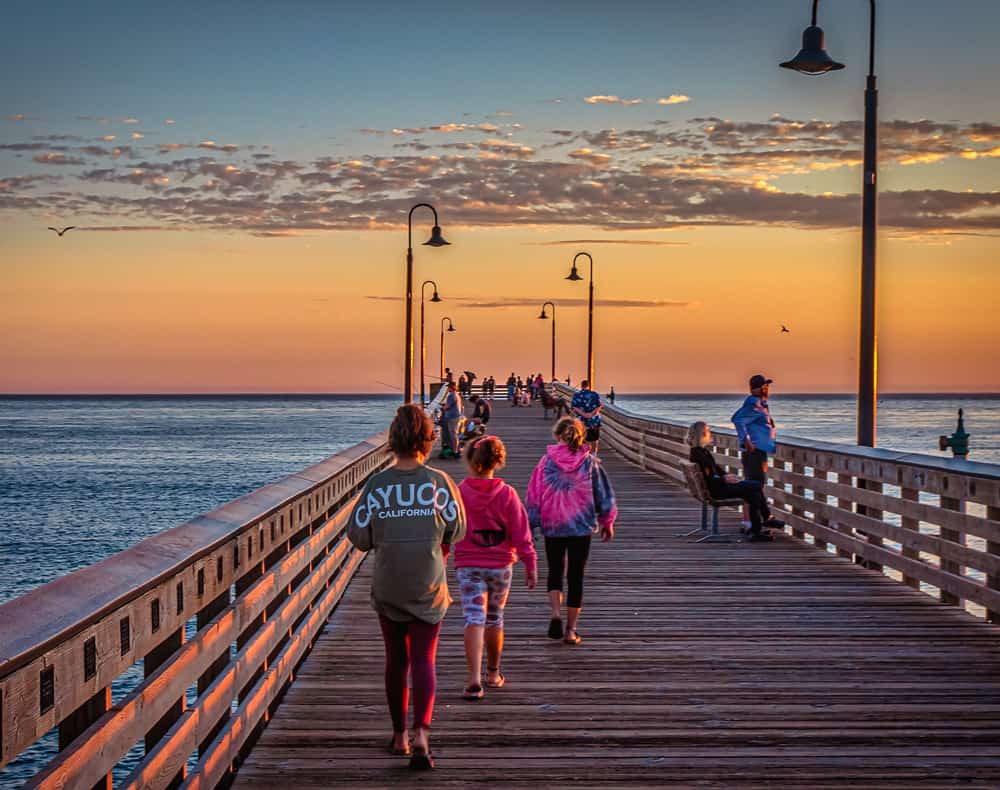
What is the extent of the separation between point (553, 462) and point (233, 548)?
3.35 m

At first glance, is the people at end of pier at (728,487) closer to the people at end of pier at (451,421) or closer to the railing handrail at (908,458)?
the railing handrail at (908,458)

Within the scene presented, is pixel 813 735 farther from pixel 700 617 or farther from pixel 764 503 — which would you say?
pixel 764 503

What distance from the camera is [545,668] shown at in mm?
7766

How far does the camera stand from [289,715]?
21.5ft

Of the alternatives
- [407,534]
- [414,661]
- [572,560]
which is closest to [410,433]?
[407,534]

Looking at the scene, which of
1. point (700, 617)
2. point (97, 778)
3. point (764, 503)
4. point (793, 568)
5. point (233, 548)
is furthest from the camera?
point (764, 503)

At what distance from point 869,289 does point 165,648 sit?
1068 centimetres

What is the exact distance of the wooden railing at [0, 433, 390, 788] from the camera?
120 inches

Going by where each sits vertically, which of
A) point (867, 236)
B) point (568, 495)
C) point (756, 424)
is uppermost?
point (867, 236)

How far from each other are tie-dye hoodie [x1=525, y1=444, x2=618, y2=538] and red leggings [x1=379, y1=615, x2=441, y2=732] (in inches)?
106

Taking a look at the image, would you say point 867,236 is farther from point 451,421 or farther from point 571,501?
point 451,421

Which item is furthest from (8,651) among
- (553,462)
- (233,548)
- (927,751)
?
(553,462)

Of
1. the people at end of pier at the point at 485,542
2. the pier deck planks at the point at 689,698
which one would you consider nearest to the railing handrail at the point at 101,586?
the pier deck planks at the point at 689,698

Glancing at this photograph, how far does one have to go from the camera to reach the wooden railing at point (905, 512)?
29.7 feet
